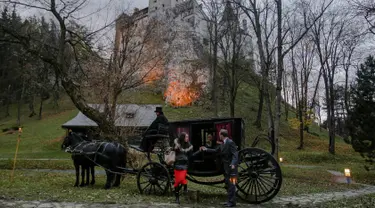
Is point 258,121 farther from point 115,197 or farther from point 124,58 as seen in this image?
point 115,197

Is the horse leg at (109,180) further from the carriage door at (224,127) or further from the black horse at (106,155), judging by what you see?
the carriage door at (224,127)

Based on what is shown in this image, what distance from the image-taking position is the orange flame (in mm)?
41869

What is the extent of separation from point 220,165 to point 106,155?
4143 millimetres

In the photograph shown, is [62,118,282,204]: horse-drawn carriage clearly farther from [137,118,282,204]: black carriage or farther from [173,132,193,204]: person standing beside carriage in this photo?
[173,132,193,204]: person standing beside carriage

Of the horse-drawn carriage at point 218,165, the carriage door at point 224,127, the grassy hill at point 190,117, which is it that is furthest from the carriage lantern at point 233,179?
the grassy hill at point 190,117

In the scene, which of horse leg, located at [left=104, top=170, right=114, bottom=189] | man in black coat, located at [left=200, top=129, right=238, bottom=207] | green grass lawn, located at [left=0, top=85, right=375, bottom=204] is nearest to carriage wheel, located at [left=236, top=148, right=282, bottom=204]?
man in black coat, located at [left=200, top=129, right=238, bottom=207]

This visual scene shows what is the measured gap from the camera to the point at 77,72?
17.6 meters

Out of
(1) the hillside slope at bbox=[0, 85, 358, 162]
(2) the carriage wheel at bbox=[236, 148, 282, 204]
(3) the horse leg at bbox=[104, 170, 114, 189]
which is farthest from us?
(1) the hillside slope at bbox=[0, 85, 358, 162]

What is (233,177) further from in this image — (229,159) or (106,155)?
(106,155)

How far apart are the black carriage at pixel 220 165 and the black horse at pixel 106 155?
54.8 inches

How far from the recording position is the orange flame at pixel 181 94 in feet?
137

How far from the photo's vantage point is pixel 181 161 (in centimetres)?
817

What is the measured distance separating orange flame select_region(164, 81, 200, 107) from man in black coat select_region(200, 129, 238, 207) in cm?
3374

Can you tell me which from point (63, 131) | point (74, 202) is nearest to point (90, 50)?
point (74, 202)
